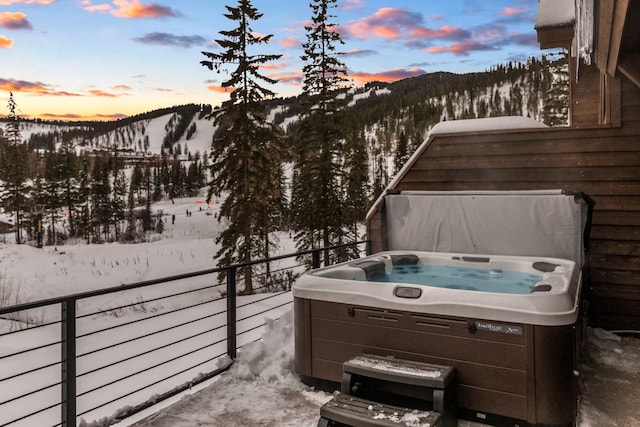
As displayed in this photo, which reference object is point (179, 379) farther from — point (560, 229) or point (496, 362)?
point (560, 229)

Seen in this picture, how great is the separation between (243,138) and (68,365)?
11.0 meters

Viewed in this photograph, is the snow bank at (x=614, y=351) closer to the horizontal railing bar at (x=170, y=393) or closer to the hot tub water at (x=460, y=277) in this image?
the hot tub water at (x=460, y=277)

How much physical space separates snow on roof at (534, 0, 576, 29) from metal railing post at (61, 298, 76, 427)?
580 cm

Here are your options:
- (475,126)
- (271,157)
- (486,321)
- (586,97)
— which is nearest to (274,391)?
(486,321)

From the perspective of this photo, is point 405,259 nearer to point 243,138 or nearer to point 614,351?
point 614,351

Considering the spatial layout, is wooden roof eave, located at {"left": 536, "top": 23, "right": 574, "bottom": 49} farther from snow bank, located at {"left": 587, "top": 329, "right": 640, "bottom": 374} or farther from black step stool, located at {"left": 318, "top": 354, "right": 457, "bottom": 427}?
black step stool, located at {"left": 318, "top": 354, "right": 457, "bottom": 427}

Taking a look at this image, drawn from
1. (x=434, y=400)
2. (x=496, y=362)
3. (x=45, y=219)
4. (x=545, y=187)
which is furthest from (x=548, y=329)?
(x=45, y=219)

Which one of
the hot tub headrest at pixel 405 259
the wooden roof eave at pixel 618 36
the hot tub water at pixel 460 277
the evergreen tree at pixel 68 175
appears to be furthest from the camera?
the evergreen tree at pixel 68 175

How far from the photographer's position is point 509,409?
2326mm

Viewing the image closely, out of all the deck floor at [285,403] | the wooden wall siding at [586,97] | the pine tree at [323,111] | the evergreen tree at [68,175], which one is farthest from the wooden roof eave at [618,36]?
the evergreen tree at [68,175]

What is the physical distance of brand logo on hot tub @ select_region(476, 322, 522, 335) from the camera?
2.29 metres

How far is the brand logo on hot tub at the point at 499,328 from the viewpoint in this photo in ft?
7.51

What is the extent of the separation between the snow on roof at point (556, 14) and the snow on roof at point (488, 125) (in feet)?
4.80

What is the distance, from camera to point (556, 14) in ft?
18.2
